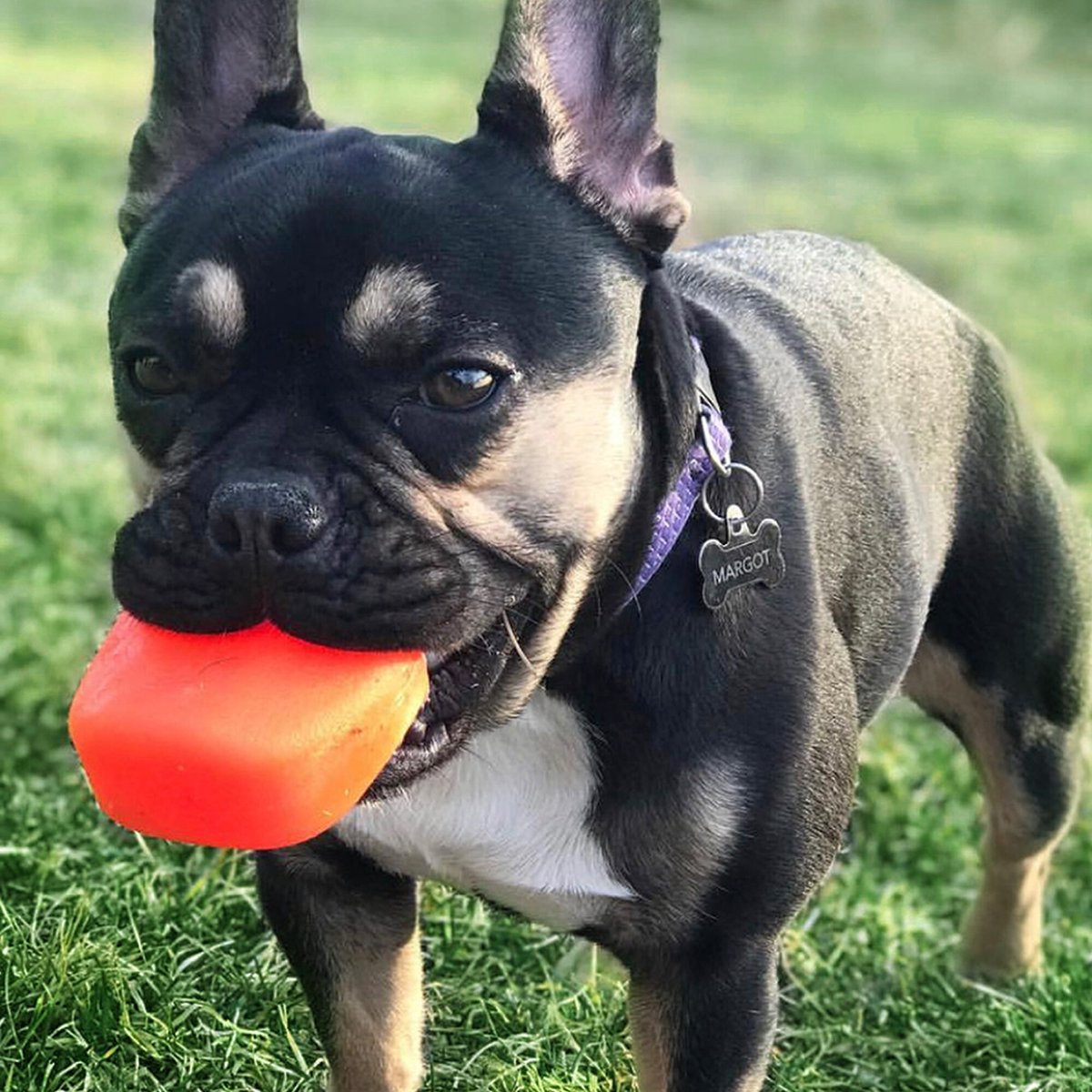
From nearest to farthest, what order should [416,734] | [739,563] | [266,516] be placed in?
[266,516], [416,734], [739,563]

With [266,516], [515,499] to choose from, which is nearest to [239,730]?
[266,516]

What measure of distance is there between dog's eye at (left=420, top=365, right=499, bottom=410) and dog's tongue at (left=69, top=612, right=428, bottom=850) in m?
0.38

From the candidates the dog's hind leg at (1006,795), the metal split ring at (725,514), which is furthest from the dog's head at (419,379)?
the dog's hind leg at (1006,795)

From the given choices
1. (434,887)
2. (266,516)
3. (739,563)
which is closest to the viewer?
(266,516)

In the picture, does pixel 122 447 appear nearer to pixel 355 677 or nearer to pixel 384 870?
pixel 384 870

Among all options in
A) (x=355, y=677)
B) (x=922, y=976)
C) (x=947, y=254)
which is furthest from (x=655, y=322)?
(x=947, y=254)

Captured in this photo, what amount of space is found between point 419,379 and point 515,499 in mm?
241

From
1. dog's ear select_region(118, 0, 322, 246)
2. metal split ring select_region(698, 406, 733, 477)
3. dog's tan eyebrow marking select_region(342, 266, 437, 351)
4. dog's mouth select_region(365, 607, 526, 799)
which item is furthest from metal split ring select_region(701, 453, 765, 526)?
dog's ear select_region(118, 0, 322, 246)

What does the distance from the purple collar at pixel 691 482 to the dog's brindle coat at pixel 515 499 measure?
0.03 meters

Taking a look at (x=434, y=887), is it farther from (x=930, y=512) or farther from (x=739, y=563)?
(x=739, y=563)

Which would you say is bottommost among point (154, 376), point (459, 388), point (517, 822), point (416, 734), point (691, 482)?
point (517, 822)

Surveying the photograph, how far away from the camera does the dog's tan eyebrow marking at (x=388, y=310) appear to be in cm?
267

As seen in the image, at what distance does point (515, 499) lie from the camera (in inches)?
110

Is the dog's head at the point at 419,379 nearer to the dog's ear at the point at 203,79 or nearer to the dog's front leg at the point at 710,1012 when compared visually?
the dog's ear at the point at 203,79
